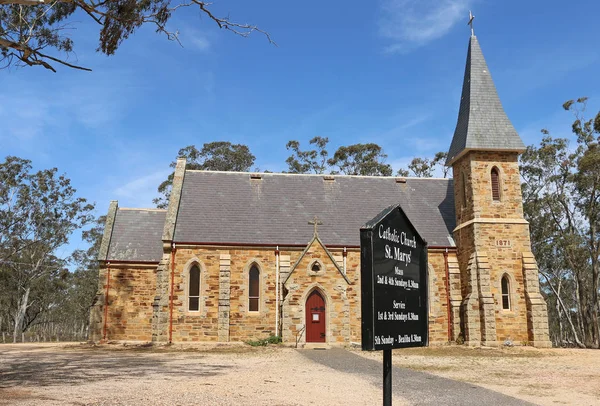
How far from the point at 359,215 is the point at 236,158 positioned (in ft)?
87.5

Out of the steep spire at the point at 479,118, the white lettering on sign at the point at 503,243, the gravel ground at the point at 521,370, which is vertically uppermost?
the steep spire at the point at 479,118

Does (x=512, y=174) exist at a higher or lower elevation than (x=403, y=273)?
higher

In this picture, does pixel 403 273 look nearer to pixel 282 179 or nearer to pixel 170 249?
pixel 170 249

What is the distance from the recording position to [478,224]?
26359 millimetres

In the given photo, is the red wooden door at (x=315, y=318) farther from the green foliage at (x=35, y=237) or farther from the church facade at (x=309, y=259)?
the green foliage at (x=35, y=237)

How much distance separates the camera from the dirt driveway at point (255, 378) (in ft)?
33.4

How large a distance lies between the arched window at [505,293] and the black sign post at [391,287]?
22461 millimetres

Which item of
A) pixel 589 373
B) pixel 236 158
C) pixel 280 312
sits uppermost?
pixel 236 158

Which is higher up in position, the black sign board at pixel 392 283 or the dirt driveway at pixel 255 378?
the black sign board at pixel 392 283

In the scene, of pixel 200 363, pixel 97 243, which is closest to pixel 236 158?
pixel 97 243

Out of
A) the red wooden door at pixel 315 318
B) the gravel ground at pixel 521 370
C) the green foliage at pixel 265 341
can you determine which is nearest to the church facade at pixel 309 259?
the red wooden door at pixel 315 318

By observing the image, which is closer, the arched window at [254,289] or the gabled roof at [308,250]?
the gabled roof at [308,250]

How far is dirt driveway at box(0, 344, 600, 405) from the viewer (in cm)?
1017

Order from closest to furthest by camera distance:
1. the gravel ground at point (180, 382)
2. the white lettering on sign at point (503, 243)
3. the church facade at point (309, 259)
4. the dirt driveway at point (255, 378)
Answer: the gravel ground at point (180, 382)
the dirt driveway at point (255, 378)
the church facade at point (309, 259)
the white lettering on sign at point (503, 243)
